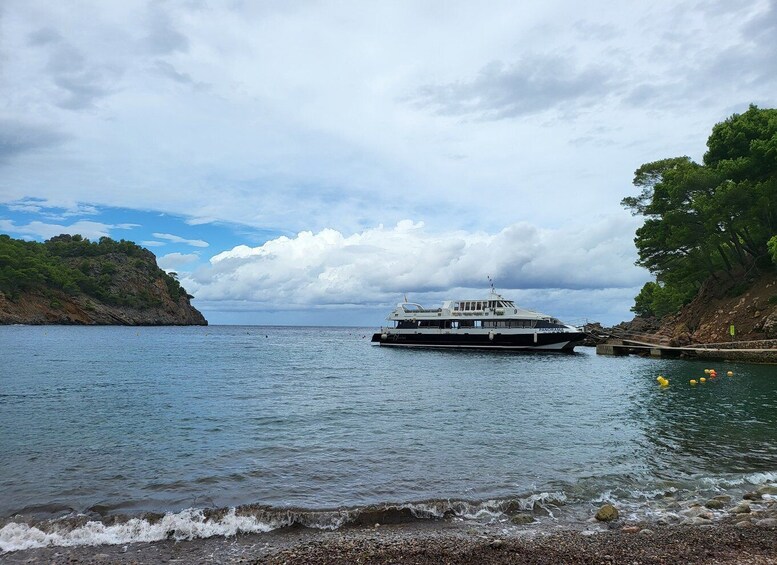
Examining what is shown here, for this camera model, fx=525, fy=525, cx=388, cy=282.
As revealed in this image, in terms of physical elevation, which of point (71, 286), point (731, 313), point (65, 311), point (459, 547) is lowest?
point (459, 547)

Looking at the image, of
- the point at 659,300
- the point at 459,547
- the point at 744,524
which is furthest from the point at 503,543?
the point at 659,300

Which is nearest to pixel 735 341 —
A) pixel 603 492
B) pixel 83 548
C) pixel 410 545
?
pixel 603 492

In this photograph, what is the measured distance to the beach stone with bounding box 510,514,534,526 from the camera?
10348 mm

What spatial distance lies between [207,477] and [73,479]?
10.5 feet

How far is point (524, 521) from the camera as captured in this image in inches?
409

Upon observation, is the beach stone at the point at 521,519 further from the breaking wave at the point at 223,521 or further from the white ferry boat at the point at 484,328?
the white ferry boat at the point at 484,328

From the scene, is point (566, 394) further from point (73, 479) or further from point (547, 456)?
point (73, 479)

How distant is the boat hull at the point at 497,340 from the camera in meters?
61.2

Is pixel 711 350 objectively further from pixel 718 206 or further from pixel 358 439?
pixel 358 439

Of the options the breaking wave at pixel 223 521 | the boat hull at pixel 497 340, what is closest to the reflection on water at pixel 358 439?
the breaking wave at pixel 223 521

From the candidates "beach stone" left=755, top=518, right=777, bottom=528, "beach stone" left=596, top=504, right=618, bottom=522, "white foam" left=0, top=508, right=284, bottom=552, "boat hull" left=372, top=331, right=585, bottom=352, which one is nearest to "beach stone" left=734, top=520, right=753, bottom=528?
"beach stone" left=755, top=518, right=777, bottom=528

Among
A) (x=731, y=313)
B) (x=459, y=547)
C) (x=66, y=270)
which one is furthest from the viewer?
(x=66, y=270)

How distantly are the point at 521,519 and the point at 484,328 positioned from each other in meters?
56.2

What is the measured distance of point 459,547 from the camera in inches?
336
